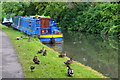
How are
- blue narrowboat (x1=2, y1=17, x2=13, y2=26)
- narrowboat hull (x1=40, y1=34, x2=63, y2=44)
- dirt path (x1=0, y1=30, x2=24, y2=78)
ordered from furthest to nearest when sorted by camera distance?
1. blue narrowboat (x1=2, y1=17, x2=13, y2=26)
2. narrowboat hull (x1=40, y1=34, x2=63, y2=44)
3. dirt path (x1=0, y1=30, x2=24, y2=78)

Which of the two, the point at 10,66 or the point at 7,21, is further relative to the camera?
the point at 7,21

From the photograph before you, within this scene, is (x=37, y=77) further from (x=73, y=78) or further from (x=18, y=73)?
(x=73, y=78)

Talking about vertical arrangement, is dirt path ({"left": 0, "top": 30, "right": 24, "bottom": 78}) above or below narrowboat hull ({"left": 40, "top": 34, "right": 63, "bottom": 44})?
below

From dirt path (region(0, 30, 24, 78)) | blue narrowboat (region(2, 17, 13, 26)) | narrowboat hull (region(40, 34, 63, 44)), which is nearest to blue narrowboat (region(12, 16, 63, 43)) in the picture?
narrowboat hull (region(40, 34, 63, 44))

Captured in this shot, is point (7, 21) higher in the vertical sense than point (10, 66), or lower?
higher

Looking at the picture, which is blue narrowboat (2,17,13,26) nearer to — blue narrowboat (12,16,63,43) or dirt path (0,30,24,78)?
blue narrowboat (12,16,63,43)

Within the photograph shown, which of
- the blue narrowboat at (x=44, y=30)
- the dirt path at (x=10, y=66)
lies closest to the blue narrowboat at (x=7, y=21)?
the blue narrowboat at (x=44, y=30)

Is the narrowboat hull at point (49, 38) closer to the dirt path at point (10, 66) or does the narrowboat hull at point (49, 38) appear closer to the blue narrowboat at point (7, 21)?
the dirt path at point (10, 66)

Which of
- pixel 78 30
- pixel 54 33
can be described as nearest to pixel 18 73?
pixel 54 33

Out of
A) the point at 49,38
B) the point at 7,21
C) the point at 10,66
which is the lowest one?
the point at 10,66

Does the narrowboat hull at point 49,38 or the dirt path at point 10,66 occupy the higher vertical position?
the narrowboat hull at point 49,38

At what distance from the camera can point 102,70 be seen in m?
14.5

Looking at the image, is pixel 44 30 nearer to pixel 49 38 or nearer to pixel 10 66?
pixel 49 38

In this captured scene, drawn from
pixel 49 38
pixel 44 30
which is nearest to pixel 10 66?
pixel 49 38
